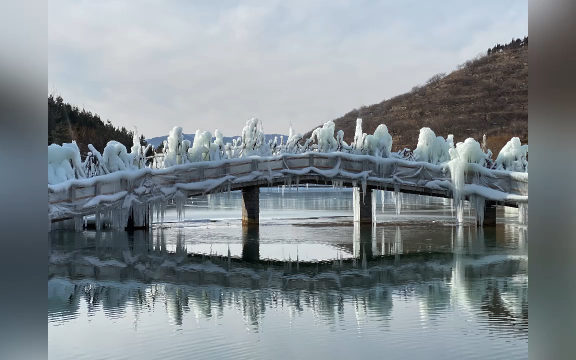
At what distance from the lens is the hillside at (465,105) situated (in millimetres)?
80125

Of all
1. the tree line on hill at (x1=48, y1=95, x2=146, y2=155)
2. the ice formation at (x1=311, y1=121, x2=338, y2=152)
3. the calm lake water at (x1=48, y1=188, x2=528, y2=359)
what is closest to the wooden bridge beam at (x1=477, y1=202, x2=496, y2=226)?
the calm lake water at (x1=48, y1=188, x2=528, y2=359)

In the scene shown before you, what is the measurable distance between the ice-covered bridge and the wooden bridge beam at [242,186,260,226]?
0.03 meters

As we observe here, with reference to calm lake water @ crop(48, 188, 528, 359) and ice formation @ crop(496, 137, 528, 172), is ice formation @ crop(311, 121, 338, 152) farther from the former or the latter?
ice formation @ crop(496, 137, 528, 172)

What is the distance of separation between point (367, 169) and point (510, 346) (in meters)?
14.8

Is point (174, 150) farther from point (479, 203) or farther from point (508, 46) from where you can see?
point (508, 46)

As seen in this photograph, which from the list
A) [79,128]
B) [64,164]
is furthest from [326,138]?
[79,128]

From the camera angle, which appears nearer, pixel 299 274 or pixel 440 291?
pixel 440 291

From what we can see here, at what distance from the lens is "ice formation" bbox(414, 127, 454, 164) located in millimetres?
21891

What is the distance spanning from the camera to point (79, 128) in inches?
1874
